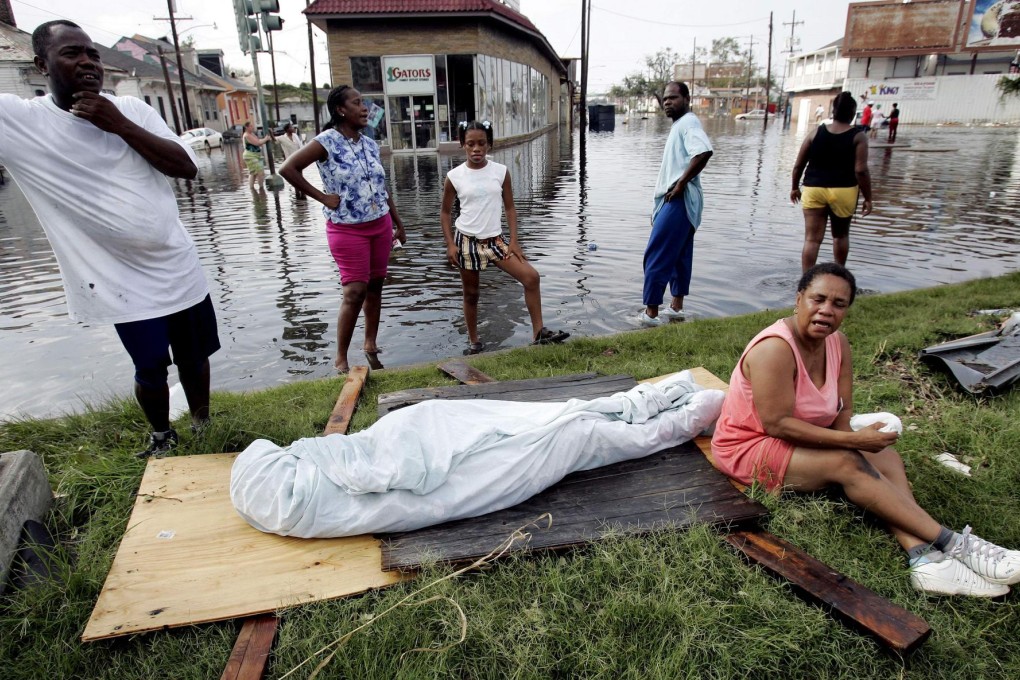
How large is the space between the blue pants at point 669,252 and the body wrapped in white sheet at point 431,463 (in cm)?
296

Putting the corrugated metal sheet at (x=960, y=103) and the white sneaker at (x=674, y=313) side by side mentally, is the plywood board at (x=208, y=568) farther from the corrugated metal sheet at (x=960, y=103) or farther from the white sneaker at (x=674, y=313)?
the corrugated metal sheet at (x=960, y=103)

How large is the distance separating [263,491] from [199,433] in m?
1.18

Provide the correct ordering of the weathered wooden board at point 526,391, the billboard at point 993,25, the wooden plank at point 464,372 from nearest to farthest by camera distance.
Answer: the weathered wooden board at point 526,391
the wooden plank at point 464,372
the billboard at point 993,25

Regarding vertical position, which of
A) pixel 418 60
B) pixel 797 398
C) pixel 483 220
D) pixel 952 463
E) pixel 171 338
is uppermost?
pixel 418 60

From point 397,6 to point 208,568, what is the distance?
25033mm

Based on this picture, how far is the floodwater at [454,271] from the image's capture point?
5914mm

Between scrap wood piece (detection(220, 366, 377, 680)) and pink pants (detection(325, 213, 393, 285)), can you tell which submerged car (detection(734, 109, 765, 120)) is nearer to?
pink pants (detection(325, 213, 393, 285))

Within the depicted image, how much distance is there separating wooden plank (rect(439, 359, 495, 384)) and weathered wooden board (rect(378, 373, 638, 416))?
0.24 m

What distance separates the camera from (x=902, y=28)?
43188mm

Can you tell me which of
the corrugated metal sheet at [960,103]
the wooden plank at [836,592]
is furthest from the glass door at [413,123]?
the corrugated metal sheet at [960,103]

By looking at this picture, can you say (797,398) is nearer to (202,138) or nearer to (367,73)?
(367,73)

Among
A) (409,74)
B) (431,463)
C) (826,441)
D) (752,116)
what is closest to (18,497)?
(431,463)

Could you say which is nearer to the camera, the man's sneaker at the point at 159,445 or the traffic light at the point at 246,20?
the man's sneaker at the point at 159,445

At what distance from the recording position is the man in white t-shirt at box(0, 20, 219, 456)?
112 inches
